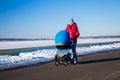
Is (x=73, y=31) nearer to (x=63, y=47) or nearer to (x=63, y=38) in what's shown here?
(x=63, y=38)

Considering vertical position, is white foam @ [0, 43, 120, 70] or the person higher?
the person

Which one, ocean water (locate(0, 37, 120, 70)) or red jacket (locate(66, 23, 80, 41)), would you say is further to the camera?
ocean water (locate(0, 37, 120, 70))

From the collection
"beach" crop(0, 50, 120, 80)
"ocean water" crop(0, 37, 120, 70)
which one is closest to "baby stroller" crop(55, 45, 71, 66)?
"beach" crop(0, 50, 120, 80)

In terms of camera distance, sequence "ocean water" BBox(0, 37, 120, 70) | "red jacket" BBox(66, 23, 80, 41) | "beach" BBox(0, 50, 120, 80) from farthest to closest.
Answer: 1. "ocean water" BBox(0, 37, 120, 70)
2. "red jacket" BBox(66, 23, 80, 41)
3. "beach" BBox(0, 50, 120, 80)

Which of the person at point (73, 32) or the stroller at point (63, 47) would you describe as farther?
the person at point (73, 32)

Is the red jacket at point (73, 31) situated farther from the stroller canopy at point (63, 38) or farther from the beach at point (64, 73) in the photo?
the beach at point (64, 73)

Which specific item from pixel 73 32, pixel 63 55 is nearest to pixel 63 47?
pixel 63 55

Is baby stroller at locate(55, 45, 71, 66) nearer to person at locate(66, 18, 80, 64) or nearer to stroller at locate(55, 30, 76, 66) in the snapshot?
stroller at locate(55, 30, 76, 66)

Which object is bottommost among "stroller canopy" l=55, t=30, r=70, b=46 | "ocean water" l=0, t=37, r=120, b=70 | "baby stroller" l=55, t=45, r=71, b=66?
"ocean water" l=0, t=37, r=120, b=70

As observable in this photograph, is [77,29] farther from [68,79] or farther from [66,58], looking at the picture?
[68,79]

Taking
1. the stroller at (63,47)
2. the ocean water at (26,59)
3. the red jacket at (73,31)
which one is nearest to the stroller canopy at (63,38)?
the stroller at (63,47)

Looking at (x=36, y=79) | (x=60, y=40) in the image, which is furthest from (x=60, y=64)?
(x=36, y=79)

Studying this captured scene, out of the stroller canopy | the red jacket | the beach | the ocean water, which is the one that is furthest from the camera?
the ocean water

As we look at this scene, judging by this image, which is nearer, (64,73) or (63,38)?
(64,73)
